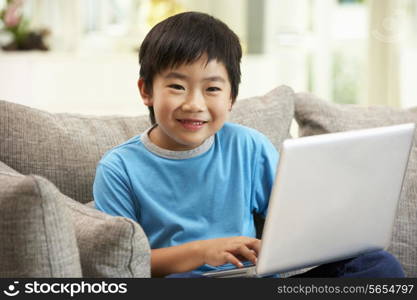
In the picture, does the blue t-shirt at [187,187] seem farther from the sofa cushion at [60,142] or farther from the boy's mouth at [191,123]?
the sofa cushion at [60,142]

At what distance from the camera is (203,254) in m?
1.52

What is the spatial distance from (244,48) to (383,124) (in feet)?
9.16

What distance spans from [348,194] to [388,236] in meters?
0.21

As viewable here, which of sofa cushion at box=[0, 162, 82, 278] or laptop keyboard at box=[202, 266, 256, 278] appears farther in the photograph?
laptop keyboard at box=[202, 266, 256, 278]

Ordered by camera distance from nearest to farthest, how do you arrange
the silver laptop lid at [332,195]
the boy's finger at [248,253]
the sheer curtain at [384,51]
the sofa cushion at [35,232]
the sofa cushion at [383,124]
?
the sofa cushion at [35,232] < the silver laptop lid at [332,195] < the boy's finger at [248,253] < the sofa cushion at [383,124] < the sheer curtain at [384,51]

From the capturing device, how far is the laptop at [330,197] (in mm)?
1377

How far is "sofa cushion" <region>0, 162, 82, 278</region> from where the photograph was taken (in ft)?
4.18

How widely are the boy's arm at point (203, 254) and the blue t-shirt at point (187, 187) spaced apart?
127 mm

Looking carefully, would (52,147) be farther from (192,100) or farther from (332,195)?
(332,195)

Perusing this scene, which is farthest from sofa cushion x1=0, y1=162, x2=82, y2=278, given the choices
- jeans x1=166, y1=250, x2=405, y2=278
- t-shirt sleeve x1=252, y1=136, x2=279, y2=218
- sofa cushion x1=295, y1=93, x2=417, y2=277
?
sofa cushion x1=295, y1=93, x2=417, y2=277

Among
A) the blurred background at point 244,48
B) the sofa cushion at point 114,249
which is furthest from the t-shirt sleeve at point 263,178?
the blurred background at point 244,48

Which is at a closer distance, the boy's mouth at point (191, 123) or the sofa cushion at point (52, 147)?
the boy's mouth at point (191, 123)

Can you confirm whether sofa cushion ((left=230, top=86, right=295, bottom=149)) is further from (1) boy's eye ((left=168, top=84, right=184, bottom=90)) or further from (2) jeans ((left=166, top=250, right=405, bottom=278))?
(2) jeans ((left=166, top=250, right=405, bottom=278))

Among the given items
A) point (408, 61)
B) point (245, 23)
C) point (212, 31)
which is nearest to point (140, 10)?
point (245, 23)
